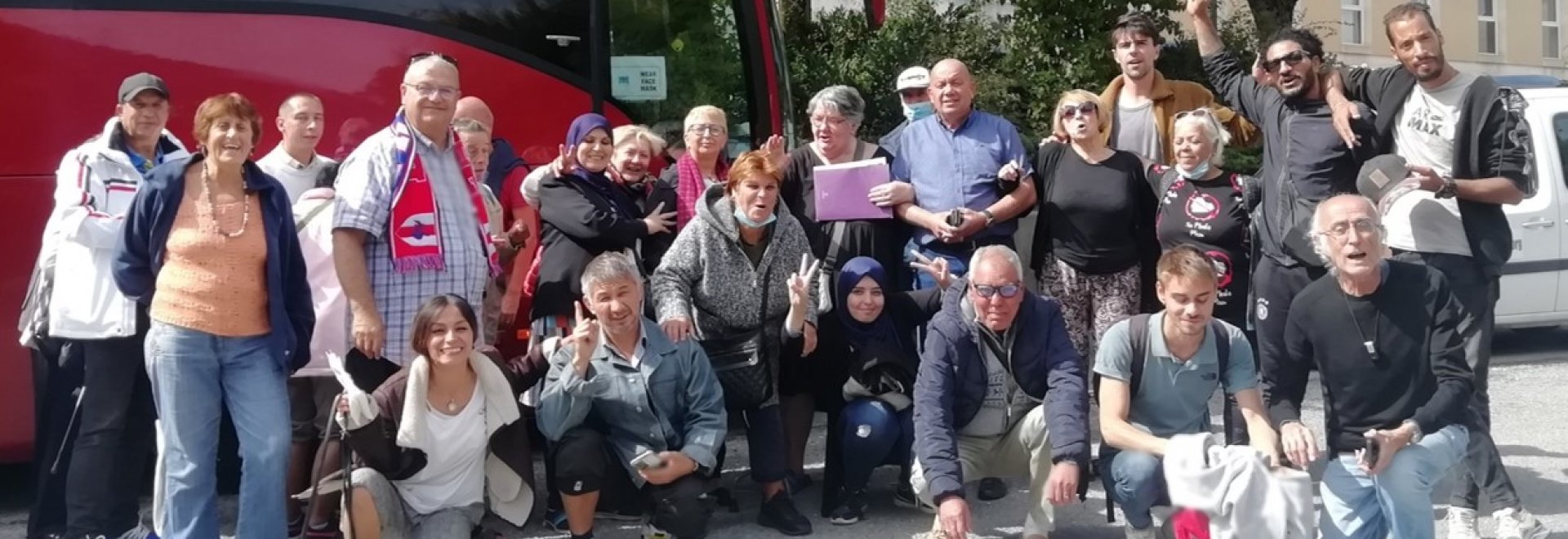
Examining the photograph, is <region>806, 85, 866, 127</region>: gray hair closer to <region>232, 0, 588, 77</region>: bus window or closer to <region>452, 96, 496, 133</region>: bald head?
<region>232, 0, 588, 77</region>: bus window

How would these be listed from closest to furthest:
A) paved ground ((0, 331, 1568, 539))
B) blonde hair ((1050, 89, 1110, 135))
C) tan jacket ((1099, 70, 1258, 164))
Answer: paved ground ((0, 331, 1568, 539))
blonde hair ((1050, 89, 1110, 135))
tan jacket ((1099, 70, 1258, 164))

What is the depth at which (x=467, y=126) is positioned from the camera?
213 inches

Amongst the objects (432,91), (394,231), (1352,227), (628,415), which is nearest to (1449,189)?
(1352,227)

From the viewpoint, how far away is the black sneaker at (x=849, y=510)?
5.21 meters

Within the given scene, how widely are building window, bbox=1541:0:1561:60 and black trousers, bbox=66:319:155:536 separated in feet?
104

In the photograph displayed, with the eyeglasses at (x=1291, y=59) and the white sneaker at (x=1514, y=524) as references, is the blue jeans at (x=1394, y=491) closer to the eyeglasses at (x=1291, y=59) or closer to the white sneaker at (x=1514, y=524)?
the white sneaker at (x=1514, y=524)

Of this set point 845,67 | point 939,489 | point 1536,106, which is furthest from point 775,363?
point 845,67

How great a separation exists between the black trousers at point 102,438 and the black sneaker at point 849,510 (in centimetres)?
255

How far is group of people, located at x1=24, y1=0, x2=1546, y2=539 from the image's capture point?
13.9ft

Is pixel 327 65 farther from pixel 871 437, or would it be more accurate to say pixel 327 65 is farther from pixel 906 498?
pixel 906 498

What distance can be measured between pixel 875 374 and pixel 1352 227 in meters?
1.81

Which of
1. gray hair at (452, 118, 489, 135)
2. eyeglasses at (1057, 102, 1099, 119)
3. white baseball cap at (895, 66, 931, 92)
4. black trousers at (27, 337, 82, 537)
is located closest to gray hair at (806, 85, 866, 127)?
white baseball cap at (895, 66, 931, 92)

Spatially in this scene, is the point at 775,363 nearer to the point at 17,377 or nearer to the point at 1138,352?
the point at 1138,352

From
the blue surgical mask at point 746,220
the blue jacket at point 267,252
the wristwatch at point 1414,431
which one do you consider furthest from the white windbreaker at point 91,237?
the wristwatch at point 1414,431
